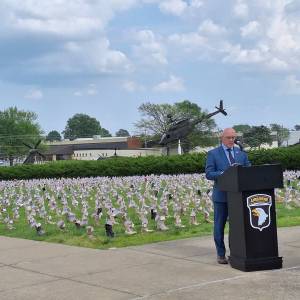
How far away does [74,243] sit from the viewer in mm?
10031

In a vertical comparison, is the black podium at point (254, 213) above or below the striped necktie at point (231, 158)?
below

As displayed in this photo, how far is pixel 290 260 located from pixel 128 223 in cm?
360

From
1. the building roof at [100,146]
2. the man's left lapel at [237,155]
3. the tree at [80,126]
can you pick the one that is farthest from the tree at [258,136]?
the tree at [80,126]

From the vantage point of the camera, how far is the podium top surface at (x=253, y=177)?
724 cm

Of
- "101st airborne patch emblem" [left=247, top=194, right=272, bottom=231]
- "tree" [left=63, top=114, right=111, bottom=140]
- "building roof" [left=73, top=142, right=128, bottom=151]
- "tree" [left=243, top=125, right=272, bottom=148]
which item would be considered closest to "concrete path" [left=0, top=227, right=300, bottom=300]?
"101st airborne patch emblem" [left=247, top=194, right=272, bottom=231]

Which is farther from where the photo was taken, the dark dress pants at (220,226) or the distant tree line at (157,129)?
the distant tree line at (157,129)

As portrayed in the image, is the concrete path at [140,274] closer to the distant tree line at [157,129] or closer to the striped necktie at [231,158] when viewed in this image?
the striped necktie at [231,158]

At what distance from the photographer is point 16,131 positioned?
4569 inches

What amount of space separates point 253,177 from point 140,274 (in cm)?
182

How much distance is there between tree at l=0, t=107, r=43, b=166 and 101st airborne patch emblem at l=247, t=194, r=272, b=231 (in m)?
106

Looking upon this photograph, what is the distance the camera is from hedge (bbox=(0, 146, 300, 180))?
2903 centimetres

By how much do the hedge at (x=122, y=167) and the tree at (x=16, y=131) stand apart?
8199 cm

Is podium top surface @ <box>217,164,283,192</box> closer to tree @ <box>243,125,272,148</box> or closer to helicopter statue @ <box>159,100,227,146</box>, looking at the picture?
helicopter statue @ <box>159,100,227,146</box>

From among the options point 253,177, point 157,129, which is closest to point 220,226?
point 253,177
